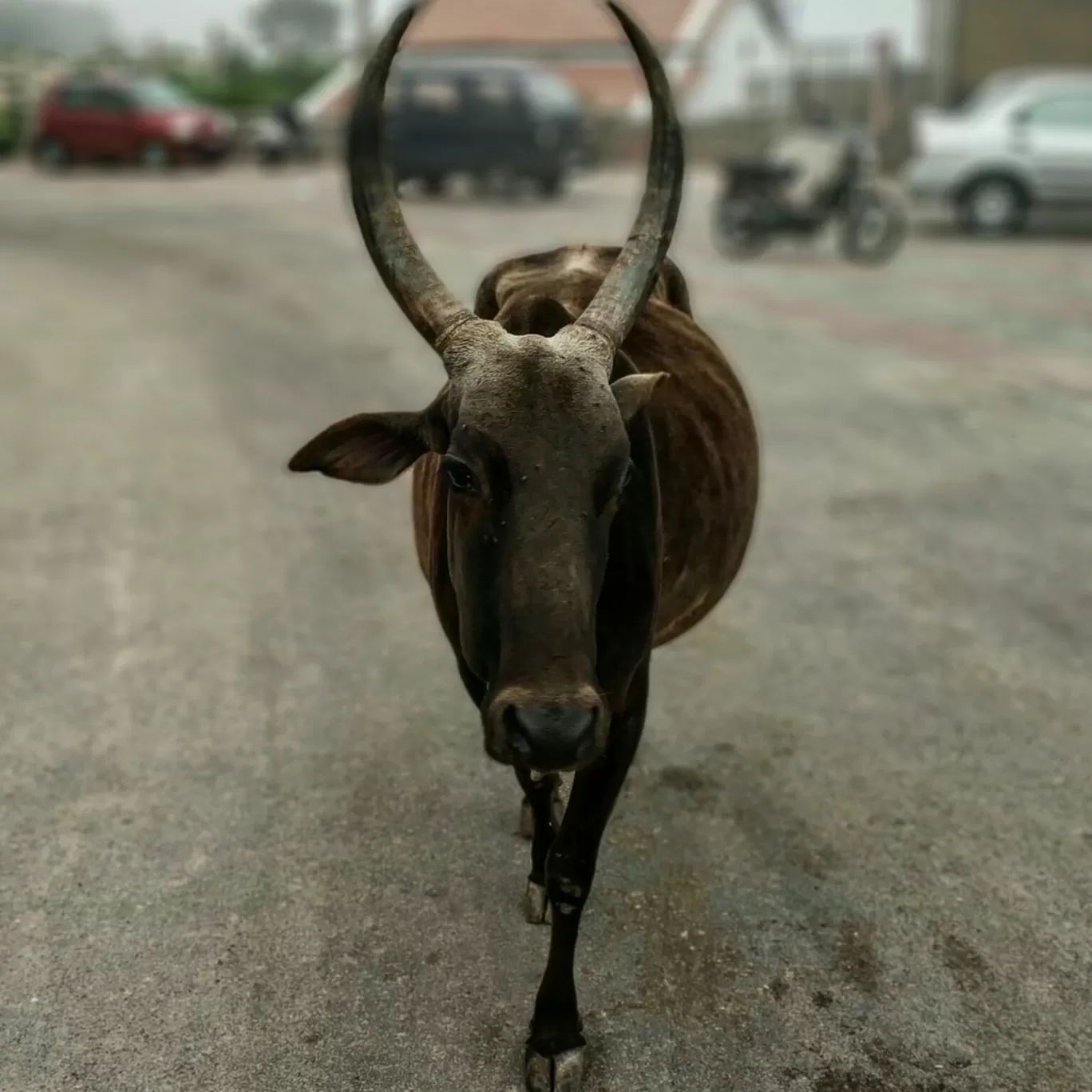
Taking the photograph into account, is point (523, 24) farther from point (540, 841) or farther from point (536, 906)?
point (536, 906)

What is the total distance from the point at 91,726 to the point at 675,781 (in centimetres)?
205

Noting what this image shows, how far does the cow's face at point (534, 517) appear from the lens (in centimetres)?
236

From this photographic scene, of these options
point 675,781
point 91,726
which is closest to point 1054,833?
point 675,781

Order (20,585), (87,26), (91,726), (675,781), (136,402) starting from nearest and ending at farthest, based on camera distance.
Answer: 1. (675,781)
2. (91,726)
3. (20,585)
4. (136,402)
5. (87,26)

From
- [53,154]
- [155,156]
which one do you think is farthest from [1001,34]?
[53,154]

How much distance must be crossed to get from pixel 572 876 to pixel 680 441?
1169 millimetres

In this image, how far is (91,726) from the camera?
4.50 m

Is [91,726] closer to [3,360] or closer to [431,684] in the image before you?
[431,684]

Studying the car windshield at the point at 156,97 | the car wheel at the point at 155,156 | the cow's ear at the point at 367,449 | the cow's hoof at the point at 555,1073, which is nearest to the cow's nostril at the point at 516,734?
the cow's ear at the point at 367,449

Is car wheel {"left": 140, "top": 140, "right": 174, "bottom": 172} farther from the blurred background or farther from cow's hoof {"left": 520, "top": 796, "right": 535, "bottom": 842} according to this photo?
→ cow's hoof {"left": 520, "top": 796, "right": 535, "bottom": 842}

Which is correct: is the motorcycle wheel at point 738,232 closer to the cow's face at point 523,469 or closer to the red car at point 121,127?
the cow's face at point 523,469

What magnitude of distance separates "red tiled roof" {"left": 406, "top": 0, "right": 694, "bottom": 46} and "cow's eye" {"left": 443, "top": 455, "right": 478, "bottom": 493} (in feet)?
124

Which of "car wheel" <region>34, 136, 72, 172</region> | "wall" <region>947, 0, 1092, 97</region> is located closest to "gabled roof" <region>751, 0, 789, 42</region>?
"wall" <region>947, 0, 1092, 97</region>

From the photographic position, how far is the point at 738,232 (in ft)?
48.8
